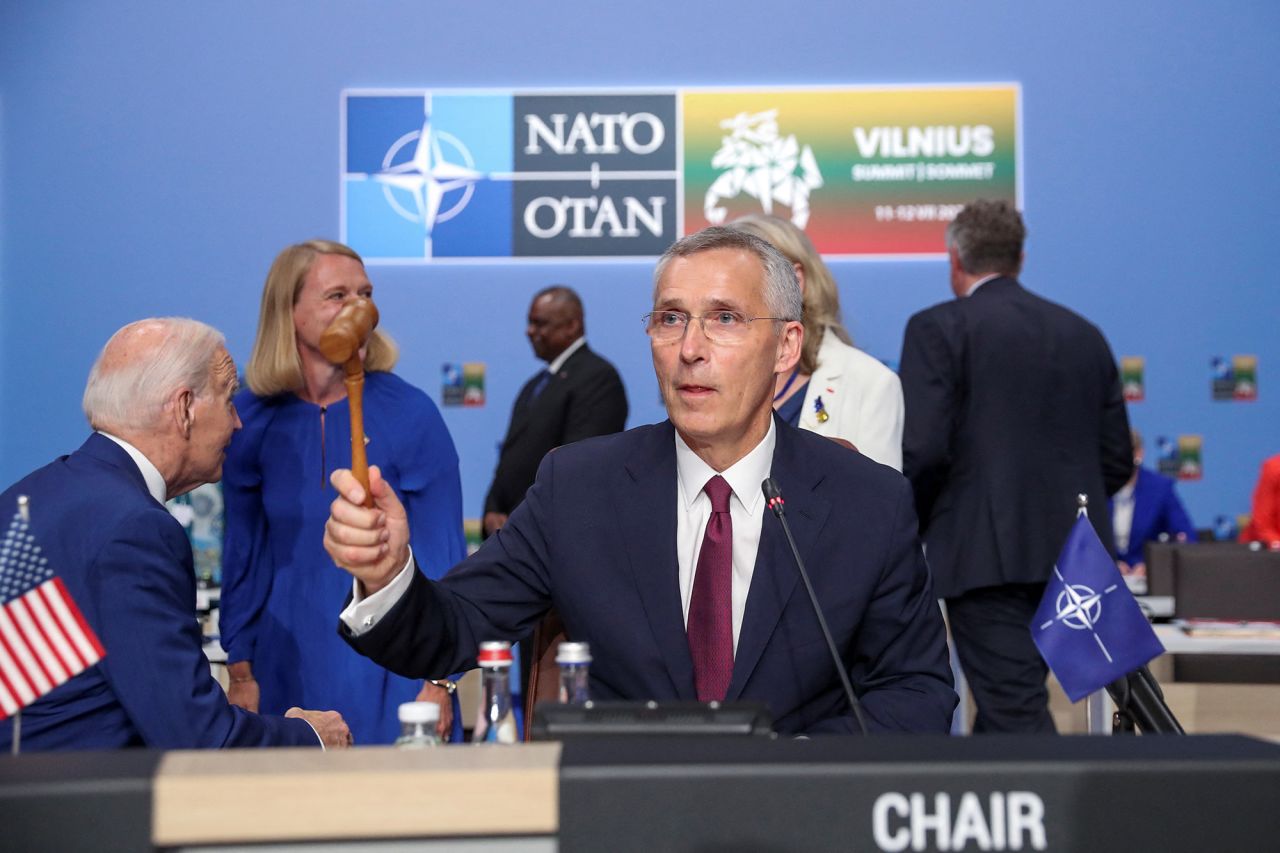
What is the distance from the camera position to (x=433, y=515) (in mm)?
2990

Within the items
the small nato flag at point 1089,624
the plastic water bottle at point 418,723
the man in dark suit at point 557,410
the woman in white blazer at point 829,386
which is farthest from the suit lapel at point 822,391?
the man in dark suit at point 557,410

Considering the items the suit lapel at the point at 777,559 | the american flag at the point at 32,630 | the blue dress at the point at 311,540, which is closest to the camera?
the american flag at the point at 32,630

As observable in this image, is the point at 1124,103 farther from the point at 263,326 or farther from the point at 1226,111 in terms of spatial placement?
the point at 263,326

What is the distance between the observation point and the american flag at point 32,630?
4.42ft

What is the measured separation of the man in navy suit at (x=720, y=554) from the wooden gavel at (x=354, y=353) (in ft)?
0.96

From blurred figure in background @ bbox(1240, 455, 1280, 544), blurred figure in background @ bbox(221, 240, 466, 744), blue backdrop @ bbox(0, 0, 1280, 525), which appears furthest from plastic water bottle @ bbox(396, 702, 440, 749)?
blurred figure in background @ bbox(1240, 455, 1280, 544)

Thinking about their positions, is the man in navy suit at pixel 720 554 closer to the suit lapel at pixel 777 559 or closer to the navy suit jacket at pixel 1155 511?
the suit lapel at pixel 777 559

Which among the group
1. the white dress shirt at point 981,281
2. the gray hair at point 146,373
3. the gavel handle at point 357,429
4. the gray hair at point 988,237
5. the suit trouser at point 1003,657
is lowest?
the suit trouser at point 1003,657

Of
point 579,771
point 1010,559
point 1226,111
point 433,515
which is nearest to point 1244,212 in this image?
point 1226,111

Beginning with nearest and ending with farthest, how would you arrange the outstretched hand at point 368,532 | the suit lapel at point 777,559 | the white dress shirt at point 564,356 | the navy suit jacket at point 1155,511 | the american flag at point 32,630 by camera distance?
the american flag at point 32,630 < the outstretched hand at point 368,532 < the suit lapel at point 777,559 < the white dress shirt at point 564,356 < the navy suit jacket at point 1155,511

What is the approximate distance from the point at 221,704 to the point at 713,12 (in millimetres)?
4860

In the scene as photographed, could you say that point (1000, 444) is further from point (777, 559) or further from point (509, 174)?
point (509, 174)

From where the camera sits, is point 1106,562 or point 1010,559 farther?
point 1010,559

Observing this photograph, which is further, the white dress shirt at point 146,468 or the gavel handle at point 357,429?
the white dress shirt at point 146,468
